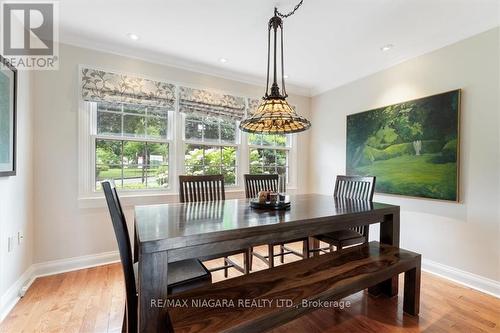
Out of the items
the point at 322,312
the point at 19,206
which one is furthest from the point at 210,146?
the point at 322,312

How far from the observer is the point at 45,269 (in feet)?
8.33

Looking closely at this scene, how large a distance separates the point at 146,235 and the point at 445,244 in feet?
9.96

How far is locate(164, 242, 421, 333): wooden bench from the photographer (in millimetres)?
1180

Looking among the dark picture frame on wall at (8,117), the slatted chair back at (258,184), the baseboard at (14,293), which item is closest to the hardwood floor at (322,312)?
the baseboard at (14,293)

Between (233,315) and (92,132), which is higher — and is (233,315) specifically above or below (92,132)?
below

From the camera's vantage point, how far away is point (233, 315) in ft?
3.95

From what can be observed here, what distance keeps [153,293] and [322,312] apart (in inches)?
56.0

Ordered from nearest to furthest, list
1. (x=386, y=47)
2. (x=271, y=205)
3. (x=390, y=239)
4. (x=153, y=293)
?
1. (x=153, y=293)
2. (x=271, y=205)
3. (x=390, y=239)
4. (x=386, y=47)

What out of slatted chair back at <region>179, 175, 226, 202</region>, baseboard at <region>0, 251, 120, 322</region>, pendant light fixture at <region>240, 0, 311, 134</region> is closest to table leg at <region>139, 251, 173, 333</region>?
pendant light fixture at <region>240, 0, 311, 134</region>

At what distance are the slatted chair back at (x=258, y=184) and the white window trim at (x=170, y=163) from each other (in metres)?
0.78

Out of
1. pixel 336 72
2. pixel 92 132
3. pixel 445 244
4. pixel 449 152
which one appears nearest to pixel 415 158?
pixel 449 152

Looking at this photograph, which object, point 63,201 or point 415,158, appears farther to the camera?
point 415,158

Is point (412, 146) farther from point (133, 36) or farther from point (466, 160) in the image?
point (133, 36)

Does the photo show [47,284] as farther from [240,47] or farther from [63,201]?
[240,47]
